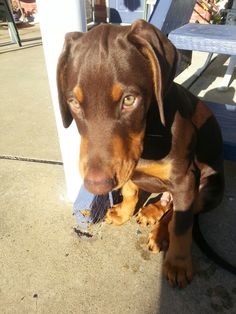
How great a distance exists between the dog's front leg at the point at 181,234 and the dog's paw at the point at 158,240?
151 mm

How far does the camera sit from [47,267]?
2.15 metres

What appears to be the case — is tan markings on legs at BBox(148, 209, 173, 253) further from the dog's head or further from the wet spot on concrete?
the dog's head

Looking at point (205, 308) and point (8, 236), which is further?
point (8, 236)

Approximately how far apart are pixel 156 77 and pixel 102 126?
1.13ft

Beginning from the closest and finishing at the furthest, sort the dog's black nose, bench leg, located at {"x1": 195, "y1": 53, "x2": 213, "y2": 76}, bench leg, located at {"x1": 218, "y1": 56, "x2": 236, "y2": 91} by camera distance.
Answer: the dog's black nose < bench leg, located at {"x1": 218, "y1": 56, "x2": 236, "y2": 91} < bench leg, located at {"x1": 195, "y1": 53, "x2": 213, "y2": 76}

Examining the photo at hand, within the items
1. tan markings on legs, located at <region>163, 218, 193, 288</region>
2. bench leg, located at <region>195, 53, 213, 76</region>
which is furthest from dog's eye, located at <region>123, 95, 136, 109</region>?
bench leg, located at <region>195, 53, 213, 76</region>

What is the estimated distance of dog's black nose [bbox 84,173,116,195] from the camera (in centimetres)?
147

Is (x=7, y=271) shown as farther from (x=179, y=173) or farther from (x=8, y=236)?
(x=179, y=173)

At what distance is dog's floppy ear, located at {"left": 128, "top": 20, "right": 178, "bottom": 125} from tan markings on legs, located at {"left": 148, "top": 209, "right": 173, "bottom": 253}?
3.28 feet

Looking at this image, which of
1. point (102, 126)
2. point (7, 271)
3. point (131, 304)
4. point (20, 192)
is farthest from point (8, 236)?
point (102, 126)

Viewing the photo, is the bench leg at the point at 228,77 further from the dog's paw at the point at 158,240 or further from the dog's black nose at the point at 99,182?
the dog's black nose at the point at 99,182

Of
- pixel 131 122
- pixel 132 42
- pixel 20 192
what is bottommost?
pixel 20 192

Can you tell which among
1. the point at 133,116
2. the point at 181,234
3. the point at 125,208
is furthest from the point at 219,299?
the point at 133,116

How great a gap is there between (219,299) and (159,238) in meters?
0.52
